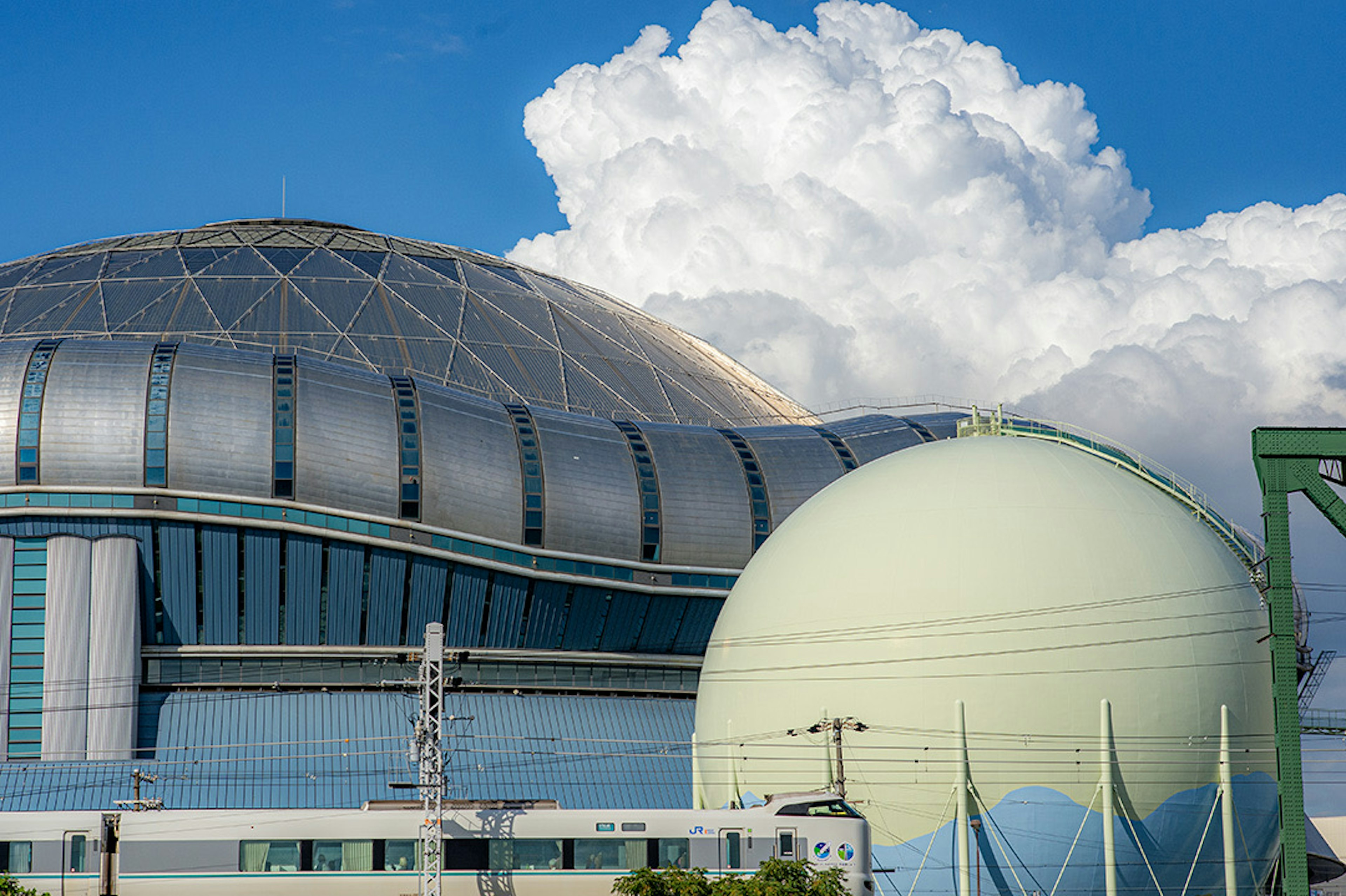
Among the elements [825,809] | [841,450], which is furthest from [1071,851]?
[841,450]

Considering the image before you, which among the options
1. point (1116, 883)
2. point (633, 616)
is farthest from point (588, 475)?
point (1116, 883)

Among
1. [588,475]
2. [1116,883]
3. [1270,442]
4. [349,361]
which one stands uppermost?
[349,361]

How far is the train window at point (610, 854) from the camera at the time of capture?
5050cm

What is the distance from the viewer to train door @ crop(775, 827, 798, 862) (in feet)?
163

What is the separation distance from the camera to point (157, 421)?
71500 millimetres

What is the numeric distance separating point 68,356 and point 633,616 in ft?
89.1

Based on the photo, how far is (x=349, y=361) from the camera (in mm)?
88688

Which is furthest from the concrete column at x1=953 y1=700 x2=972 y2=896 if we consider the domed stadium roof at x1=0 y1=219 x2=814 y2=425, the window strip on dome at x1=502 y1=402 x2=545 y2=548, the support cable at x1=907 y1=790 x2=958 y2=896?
the domed stadium roof at x1=0 y1=219 x2=814 y2=425

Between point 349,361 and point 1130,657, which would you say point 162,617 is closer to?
point 349,361

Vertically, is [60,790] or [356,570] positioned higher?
[356,570]

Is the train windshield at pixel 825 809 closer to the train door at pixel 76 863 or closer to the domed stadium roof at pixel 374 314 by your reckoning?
the train door at pixel 76 863

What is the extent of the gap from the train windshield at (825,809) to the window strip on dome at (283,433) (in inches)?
1197

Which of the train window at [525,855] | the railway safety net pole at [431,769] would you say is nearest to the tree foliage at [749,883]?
the train window at [525,855]

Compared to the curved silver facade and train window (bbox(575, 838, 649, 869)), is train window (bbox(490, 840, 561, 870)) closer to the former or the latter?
train window (bbox(575, 838, 649, 869))
